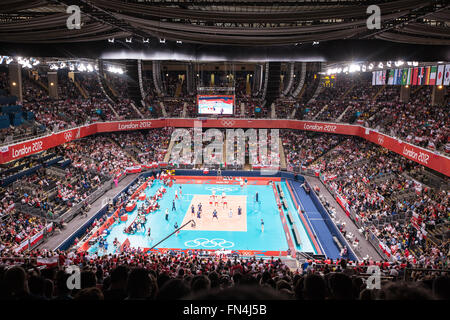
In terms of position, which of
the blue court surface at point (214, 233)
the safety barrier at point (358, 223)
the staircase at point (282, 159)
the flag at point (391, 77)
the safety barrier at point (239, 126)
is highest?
the flag at point (391, 77)

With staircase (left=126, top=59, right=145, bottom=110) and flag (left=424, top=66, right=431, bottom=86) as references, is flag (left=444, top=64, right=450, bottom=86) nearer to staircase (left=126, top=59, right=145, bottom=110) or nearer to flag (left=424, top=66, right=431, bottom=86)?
flag (left=424, top=66, right=431, bottom=86)

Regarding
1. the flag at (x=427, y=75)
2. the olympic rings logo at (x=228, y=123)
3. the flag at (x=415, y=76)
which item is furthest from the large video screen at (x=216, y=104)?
the flag at (x=427, y=75)

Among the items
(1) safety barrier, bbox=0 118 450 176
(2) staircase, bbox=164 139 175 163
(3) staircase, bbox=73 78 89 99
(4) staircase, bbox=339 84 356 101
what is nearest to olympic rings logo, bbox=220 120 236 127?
(1) safety barrier, bbox=0 118 450 176

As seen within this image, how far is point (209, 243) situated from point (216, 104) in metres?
22.9

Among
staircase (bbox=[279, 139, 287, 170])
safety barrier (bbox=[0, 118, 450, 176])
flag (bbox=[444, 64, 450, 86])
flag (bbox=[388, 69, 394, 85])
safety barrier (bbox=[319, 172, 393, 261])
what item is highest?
flag (bbox=[388, 69, 394, 85])

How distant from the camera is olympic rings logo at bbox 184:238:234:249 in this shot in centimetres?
2079

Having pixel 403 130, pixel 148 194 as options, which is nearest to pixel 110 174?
pixel 148 194

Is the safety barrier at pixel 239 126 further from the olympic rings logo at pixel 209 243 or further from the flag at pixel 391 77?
the olympic rings logo at pixel 209 243

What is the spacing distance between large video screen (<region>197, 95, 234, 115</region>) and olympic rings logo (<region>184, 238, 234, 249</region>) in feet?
71.1

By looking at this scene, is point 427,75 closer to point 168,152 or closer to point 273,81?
point 273,81

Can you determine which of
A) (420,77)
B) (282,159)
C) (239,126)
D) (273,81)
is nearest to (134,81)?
(239,126)

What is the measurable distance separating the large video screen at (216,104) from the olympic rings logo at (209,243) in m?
21.7

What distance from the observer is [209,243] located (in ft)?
69.5

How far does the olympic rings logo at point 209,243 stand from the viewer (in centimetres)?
2079
